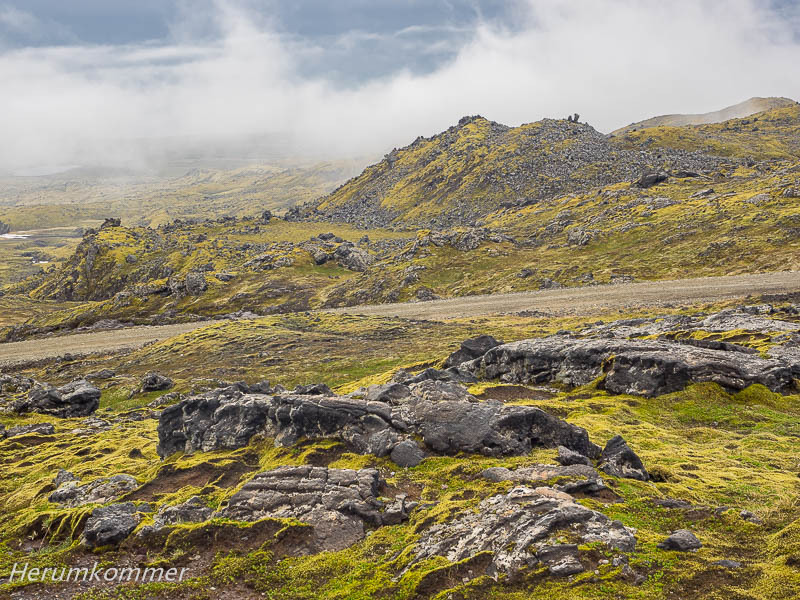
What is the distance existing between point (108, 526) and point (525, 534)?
702 inches

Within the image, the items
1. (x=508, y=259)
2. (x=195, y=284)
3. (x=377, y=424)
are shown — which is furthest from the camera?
(x=195, y=284)

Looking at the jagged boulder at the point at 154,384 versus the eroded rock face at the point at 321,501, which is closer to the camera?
the eroded rock face at the point at 321,501

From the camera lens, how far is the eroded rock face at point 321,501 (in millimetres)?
18453

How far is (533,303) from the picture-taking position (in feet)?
294

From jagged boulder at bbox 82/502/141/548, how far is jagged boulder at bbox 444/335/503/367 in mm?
32985

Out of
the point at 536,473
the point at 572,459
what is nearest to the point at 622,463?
the point at 572,459

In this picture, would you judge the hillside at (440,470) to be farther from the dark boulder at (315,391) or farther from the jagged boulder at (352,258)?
the jagged boulder at (352,258)

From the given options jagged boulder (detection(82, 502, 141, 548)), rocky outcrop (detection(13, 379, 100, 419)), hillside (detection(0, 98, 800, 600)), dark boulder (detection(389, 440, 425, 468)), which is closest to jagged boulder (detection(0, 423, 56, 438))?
hillside (detection(0, 98, 800, 600))

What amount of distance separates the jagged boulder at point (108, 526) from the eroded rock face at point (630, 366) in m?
31.0

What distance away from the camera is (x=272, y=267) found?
481 feet

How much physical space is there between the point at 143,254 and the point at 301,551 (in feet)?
667

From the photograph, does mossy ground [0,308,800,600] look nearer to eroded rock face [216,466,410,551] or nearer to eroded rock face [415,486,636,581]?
eroded rock face [415,486,636,581]

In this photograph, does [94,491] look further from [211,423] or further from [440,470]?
[440,470]

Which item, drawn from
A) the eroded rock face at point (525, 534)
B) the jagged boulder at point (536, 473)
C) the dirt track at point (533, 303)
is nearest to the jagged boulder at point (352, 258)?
the dirt track at point (533, 303)
